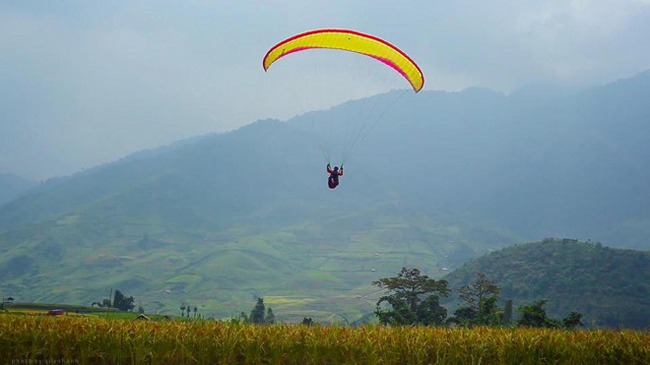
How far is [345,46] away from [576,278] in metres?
145

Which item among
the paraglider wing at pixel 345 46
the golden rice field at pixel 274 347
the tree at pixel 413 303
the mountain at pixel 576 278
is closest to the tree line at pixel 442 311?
the tree at pixel 413 303

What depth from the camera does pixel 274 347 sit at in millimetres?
10578

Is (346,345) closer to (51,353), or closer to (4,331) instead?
(51,353)

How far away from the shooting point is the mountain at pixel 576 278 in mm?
130250

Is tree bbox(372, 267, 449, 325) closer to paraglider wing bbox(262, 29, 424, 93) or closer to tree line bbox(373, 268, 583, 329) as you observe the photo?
tree line bbox(373, 268, 583, 329)

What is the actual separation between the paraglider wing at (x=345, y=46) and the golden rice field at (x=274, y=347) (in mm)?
15455

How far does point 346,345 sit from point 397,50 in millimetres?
17504

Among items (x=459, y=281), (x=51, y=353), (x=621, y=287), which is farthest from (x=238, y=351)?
(x=459, y=281)

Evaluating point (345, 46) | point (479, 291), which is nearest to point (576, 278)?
point (479, 291)

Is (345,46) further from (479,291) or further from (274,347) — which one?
(479,291)

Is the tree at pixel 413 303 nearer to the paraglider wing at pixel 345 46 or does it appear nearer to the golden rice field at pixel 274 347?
the paraglider wing at pixel 345 46

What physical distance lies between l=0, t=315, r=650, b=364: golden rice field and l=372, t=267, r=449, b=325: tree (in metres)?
48.3

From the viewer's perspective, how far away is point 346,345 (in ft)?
35.3

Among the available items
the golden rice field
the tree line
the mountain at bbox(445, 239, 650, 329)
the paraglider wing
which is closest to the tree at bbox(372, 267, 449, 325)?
the tree line
